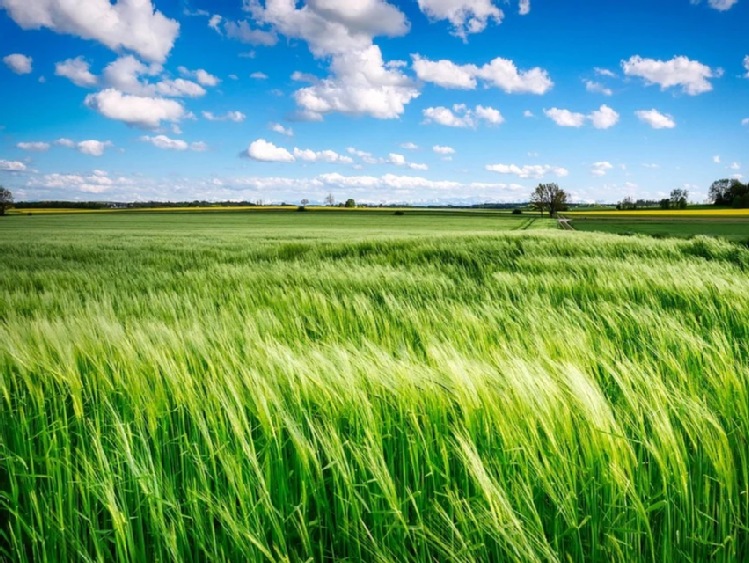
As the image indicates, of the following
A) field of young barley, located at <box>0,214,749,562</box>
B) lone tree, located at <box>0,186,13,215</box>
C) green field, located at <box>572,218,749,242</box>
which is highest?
lone tree, located at <box>0,186,13,215</box>

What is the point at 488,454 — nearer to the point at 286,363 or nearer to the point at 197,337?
the point at 286,363

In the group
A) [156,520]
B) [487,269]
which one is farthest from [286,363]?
[487,269]

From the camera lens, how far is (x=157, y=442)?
109cm

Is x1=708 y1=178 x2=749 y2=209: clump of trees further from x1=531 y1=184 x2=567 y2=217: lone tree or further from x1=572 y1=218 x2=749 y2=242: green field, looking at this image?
x1=572 y1=218 x2=749 y2=242: green field

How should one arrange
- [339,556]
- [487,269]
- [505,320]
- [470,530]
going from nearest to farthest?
[470,530], [339,556], [505,320], [487,269]

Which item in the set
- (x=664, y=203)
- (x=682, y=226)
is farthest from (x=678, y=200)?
(x=682, y=226)

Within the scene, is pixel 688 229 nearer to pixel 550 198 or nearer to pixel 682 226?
pixel 682 226

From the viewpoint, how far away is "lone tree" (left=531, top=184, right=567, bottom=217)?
9794 centimetres

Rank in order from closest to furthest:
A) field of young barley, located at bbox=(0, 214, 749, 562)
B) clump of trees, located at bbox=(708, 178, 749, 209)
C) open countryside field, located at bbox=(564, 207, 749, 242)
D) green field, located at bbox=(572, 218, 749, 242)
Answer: field of young barley, located at bbox=(0, 214, 749, 562) → green field, located at bbox=(572, 218, 749, 242) → open countryside field, located at bbox=(564, 207, 749, 242) → clump of trees, located at bbox=(708, 178, 749, 209)

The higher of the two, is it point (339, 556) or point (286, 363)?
point (286, 363)

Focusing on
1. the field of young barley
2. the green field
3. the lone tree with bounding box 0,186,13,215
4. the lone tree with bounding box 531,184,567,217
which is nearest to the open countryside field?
the green field

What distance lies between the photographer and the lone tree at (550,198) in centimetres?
9794

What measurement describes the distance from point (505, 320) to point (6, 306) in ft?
14.2

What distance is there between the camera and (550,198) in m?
99.2
